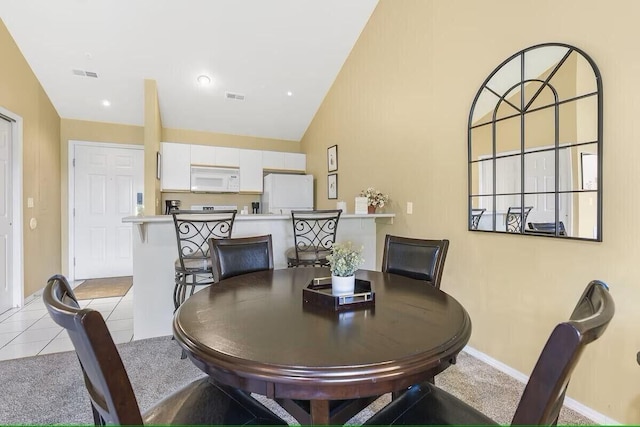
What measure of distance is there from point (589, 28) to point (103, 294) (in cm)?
525

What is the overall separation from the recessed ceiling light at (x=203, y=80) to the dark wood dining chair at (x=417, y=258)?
350cm

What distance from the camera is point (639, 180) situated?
1.61 m

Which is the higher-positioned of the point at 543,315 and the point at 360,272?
the point at 360,272

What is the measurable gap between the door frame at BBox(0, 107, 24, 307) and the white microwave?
2004 mm

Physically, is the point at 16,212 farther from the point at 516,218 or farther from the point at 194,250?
the point at 516,218

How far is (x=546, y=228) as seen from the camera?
204 cm

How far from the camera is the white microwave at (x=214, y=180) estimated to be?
16.8 ft

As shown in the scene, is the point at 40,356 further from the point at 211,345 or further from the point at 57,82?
the point at 57,82

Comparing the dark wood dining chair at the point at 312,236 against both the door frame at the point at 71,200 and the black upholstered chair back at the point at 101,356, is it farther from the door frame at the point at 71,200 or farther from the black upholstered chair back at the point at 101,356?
the door frame at the point at 71,200

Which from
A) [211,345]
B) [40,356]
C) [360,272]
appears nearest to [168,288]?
[40,356]

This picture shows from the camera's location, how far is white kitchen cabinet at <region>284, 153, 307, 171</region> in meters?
5.67

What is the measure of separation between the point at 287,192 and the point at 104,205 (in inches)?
110

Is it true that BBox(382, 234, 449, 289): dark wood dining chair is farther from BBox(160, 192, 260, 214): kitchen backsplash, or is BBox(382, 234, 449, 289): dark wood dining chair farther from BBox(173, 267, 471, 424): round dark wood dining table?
BBox(160, 192, 260, 214): kitchen backsplash

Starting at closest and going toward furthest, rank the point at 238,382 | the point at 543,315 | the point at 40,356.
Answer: the point at 238,382 < the point at 543,315 < the point at 40,356
